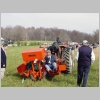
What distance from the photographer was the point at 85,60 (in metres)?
6.48

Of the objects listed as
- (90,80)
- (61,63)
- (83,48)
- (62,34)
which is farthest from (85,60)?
(62,34)

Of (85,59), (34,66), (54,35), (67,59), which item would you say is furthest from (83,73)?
(54,35)

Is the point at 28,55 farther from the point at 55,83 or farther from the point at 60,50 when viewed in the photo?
the point at 60,50

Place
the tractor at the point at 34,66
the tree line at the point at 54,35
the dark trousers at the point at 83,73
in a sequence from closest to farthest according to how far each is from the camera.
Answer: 1. the dark trousers at the point at 83,73
2. the tractor at the point at 34,66
3. the tree line at the point at 54,35

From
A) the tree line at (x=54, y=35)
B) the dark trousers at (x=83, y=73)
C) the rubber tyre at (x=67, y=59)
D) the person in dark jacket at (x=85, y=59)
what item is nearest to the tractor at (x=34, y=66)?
the rubber tyre at (x=67, y=59)

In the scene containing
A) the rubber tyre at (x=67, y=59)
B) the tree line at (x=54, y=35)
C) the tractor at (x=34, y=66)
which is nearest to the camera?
the tractor at (x=34, y=66)

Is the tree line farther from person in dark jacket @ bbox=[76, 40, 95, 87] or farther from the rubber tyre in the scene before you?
person in dark jacket @ bbox=[76, 40, 95, 87]

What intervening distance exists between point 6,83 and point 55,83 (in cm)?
155

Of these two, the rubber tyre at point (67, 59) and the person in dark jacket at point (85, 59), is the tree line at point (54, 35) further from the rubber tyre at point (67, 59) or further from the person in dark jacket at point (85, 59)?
Answer: the person in dark jacket at point (85, 59)

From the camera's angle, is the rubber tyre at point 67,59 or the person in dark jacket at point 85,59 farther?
the rubber tyre at point 67,59

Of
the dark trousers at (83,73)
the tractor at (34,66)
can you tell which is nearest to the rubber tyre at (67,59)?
the tractor at (34,66)

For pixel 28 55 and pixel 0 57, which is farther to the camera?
pixel 28 55

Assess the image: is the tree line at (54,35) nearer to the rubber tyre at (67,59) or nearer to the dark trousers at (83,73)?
the rubber tyre at (67,59)

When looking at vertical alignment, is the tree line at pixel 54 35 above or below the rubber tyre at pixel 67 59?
above
